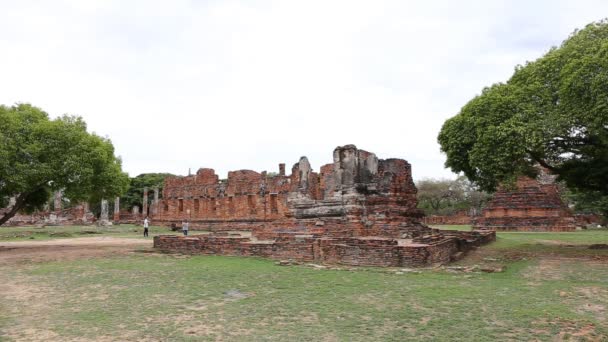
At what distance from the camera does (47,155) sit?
16.0 metres

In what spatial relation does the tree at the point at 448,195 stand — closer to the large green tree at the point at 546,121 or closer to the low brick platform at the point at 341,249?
the large green tree at the point at 546,121

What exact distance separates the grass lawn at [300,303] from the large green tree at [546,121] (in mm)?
3374

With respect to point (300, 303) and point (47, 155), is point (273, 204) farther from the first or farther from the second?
point (300, 303)

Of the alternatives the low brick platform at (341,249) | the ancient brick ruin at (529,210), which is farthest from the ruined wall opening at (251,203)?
the low brick platform at (341,249)

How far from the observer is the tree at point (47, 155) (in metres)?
15.3

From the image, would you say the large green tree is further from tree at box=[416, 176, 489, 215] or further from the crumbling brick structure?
tree at box=[416, 176, 489, 215]

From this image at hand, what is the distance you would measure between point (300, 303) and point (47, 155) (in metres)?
Result: 13.2

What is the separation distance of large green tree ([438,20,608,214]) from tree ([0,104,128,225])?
13.1m

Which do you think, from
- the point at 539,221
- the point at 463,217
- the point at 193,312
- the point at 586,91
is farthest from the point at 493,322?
the point at 463,217

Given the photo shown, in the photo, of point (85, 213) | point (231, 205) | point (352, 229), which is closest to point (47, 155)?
point (352, 229)

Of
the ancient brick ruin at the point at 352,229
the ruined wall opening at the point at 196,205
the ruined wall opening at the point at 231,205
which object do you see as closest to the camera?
the ancient brick ruin at the point at 352,229

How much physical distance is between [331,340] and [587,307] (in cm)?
406

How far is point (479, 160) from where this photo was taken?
43.1 feet

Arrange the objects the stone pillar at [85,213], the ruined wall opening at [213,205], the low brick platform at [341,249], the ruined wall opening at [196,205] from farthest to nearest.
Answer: the stone pillar at [85,213], the ruined wall opening at [196,205], the ruined wall opening at [213,205], the low brick platform at [341,249]
